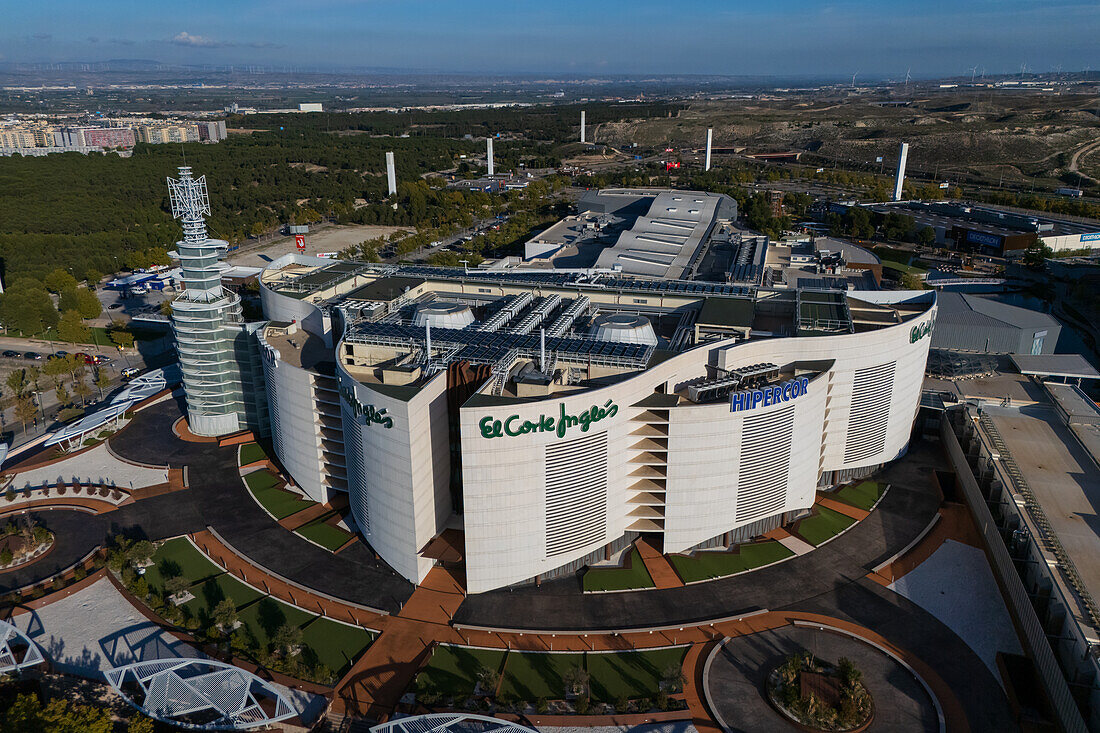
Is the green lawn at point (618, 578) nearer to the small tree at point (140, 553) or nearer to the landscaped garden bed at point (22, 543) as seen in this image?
the small tree at point (140, 553)

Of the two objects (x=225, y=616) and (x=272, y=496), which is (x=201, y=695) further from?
(x=272, y=496)

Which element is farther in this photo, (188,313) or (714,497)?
(188,313)

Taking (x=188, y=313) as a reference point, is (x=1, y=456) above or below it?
below

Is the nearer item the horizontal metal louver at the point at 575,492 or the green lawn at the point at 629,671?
the green lawn at the point at 629,671

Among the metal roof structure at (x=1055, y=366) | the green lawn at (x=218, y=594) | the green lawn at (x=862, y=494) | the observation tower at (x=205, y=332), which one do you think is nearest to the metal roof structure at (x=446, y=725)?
the green lawn at (x=218, y=594)

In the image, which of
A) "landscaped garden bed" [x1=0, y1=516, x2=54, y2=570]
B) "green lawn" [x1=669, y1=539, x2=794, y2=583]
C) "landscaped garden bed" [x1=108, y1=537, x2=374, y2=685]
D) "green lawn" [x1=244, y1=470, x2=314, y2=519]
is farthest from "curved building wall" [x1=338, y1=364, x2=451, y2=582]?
"landscaped garden bed" [x1=0, y1=516, x2=54, y2=570]

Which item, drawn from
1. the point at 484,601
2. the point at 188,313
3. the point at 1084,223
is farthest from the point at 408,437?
the point at 1084,223

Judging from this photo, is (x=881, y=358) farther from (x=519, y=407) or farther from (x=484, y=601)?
(x=484, y=601)
